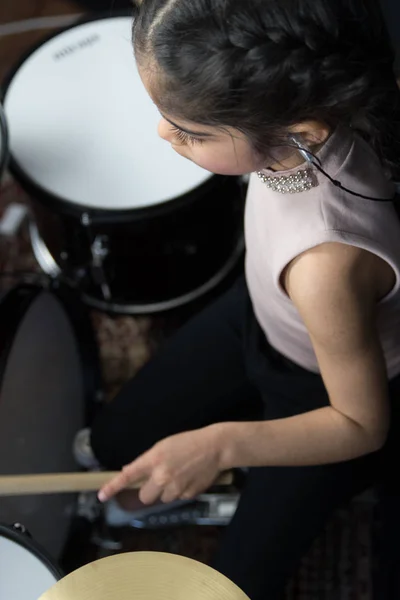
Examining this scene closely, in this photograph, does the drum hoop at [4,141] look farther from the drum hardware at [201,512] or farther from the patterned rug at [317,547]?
the drum hardware at [201,512]

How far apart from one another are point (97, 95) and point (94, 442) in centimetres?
47

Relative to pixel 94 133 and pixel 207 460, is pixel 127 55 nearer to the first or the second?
pixel 94 133

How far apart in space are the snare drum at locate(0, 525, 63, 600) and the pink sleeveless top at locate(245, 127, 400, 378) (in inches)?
12.6

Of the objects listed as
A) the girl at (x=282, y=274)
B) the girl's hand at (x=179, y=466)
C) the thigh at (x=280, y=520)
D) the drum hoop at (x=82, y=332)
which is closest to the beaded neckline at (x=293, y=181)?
the girl at (x=282, y=274)

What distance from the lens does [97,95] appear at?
0.98 meters

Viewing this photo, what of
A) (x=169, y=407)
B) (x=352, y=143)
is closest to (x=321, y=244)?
(x=352, y=143)

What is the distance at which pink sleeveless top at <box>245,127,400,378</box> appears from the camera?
58 cm

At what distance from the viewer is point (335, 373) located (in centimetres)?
65

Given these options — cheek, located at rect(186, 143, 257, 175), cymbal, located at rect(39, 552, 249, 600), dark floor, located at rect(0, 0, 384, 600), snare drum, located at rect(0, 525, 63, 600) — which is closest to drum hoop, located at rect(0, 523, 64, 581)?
snare drum, located at rect(0, 525, 63, 600)

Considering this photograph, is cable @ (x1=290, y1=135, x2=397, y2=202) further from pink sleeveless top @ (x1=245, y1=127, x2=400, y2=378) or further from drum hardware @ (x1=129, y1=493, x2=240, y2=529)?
drum hardware @ (x1=129, y1=493, x2=240, y2=529)

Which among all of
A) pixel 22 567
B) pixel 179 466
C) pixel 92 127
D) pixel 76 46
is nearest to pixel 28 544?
pixel 22 567

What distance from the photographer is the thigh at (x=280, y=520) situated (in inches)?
32.2

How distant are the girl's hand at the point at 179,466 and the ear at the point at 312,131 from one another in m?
0.30

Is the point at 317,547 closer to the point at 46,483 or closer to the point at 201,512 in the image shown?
the point at 201,512
